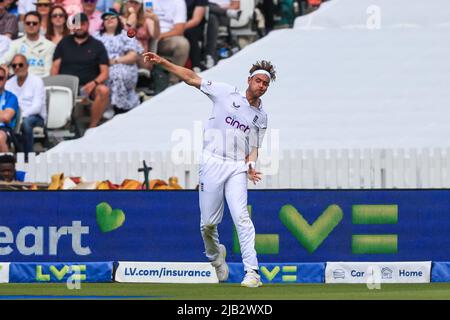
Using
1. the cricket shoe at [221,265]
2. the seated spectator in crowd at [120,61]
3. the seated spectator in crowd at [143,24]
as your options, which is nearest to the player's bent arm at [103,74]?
the seated spectator in crowd at [120,61]

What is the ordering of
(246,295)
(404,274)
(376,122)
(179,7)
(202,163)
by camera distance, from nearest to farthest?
(246,295) → (202,163) → (404,274) → (376,122) → (179,7)

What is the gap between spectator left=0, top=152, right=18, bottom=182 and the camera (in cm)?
1958

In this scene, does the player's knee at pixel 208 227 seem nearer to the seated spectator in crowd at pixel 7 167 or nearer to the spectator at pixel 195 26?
the seated spectator in crowd at pixel 7 167

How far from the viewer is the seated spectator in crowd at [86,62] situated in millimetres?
22578

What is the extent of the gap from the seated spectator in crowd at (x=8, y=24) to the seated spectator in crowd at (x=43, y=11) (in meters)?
0.47

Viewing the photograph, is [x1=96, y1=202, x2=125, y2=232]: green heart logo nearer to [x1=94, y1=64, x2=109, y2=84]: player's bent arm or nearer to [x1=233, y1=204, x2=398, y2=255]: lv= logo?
[x1=233, y1=204, x2=398, y2=255]: lv= logo

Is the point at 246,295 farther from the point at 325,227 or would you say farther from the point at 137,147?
the point at 137,147

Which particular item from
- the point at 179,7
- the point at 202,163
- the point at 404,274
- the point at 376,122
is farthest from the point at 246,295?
the point at 179,7

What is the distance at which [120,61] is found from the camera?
2275 cm

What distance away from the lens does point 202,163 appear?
1486 centimetres

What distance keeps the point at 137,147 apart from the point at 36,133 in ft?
4.76

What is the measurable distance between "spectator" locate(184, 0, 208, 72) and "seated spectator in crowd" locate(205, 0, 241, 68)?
0.58 ft

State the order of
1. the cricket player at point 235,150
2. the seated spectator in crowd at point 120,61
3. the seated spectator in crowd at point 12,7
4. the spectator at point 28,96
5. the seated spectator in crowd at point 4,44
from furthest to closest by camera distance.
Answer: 1. the seated spectator in crowd at point 12,7
2. the seated spectator in crowd at point 4,44
3. the seated spectator in crowd at point 120,61
4. the spectator at point 28,96
5. the cricket player at point 235,150

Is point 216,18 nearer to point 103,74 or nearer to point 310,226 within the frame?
point 103,74
